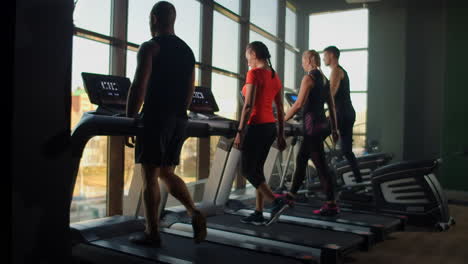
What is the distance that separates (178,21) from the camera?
500 cm

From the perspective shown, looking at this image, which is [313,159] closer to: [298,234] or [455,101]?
[298,234]

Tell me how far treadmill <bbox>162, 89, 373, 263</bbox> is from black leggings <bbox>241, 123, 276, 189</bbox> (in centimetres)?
43

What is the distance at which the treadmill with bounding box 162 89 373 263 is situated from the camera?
2.93 meters

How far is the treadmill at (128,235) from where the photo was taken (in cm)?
247

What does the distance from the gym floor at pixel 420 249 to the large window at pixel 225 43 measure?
3171 millimetres

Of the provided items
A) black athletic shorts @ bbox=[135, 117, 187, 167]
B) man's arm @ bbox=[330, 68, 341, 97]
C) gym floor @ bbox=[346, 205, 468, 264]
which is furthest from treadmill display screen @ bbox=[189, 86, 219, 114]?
gym floor @ bbox=[346, 205, 468, 264]

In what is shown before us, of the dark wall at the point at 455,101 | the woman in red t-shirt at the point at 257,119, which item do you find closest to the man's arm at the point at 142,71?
the woman in red t-shirt at the point at 257,119

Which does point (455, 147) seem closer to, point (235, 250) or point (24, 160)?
point (235, 250)

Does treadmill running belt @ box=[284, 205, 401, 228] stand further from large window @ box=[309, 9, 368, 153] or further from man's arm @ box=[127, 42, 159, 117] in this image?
large window @ box=[309, 9, 368, 153]

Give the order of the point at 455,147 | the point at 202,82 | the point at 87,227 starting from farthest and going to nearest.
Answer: the point at 455,147, the point at 202,82, the point at 87,227

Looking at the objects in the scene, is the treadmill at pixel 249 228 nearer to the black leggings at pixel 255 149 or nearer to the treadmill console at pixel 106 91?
the black leggings at pixel 255 149

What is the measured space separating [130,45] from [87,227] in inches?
75.3

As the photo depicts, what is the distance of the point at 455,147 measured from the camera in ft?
21.4

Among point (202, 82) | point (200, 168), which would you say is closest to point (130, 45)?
point (202, 82)
